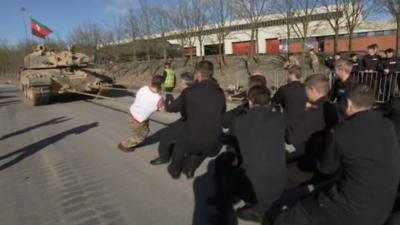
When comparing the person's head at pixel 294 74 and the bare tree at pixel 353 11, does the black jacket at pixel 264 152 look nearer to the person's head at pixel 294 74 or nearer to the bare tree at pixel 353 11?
the person's head at pixel 294 74

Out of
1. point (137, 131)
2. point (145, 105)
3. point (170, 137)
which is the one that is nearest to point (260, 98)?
point (170, 137)

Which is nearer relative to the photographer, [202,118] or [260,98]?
[260,98]

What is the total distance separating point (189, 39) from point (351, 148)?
2674 cm

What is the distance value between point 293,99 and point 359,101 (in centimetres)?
241

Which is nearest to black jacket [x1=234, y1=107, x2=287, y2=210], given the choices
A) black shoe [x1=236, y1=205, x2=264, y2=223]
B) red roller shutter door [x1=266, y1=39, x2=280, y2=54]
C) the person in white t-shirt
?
black shoe [x1=236, y1=205, x2=264, y2=223]

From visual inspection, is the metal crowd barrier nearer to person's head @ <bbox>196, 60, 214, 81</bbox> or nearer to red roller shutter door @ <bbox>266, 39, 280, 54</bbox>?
person's head @ <bbox>196, 60, 214, 81</bbox>

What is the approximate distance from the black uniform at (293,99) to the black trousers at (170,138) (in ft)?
5.05

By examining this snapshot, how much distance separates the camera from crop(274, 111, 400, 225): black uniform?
324cm

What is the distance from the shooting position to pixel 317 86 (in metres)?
5.09

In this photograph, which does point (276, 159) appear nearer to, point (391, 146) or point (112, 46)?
point (391, 146)

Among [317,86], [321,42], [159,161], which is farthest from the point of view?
[321,42]

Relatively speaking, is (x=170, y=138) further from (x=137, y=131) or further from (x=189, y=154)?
(x=137, y=131)

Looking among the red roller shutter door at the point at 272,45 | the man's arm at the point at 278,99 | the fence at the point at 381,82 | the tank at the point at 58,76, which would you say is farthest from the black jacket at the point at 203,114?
the red roller shutter door at the point at 272,45

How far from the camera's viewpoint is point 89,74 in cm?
1922
